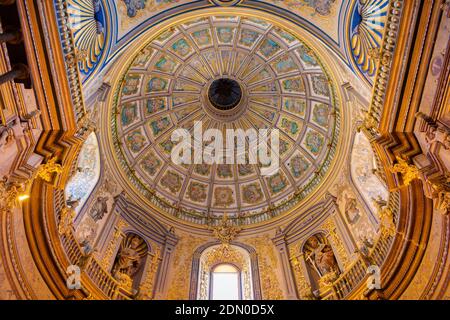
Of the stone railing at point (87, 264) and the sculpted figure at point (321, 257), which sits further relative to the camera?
the sculpted figure at point (321, 257)

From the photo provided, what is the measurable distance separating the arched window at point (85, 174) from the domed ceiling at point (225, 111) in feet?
9.33

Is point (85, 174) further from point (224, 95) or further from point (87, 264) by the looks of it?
point (224, 95)

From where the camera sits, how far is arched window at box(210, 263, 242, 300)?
16.7 metres

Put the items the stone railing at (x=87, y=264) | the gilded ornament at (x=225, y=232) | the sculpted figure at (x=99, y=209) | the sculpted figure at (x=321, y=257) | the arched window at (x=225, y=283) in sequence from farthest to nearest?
the gilded ornament at (x=225, y=232), the arched window at (x=225, y=283), the sculpted figure at (x=99, y=209), the sculpted figure at (x=321, y=257), the stone railing at (x=87, y=264)

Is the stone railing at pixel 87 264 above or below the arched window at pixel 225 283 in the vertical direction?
below

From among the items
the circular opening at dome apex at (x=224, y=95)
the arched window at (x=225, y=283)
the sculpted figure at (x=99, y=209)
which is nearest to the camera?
the sculpted figure at (x=99, y=209)

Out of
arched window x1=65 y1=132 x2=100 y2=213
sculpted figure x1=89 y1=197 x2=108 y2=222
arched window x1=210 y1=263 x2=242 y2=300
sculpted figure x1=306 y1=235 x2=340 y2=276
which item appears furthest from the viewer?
arched window x1=210 y1=263 x2=242 y2=300

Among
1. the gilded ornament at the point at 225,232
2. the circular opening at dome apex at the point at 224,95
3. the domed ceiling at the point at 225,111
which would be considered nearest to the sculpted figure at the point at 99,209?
the domed ceiling at the point at 225,111

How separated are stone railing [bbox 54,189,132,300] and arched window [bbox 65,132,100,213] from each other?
2.55 m

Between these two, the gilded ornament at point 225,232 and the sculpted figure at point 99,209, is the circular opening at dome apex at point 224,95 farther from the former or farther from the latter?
the sculpted figure at point 99,209

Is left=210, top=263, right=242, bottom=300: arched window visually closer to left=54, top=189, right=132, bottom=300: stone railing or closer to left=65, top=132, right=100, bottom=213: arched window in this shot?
left=54, top=189, right=132, bottom=300: stone railing

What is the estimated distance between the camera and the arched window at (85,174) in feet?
46.0

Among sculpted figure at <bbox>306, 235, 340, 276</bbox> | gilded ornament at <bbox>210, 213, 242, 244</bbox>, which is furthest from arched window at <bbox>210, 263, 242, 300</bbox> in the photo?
sculpted figure at <bbox>306, 235, 340, 276</bbox>
